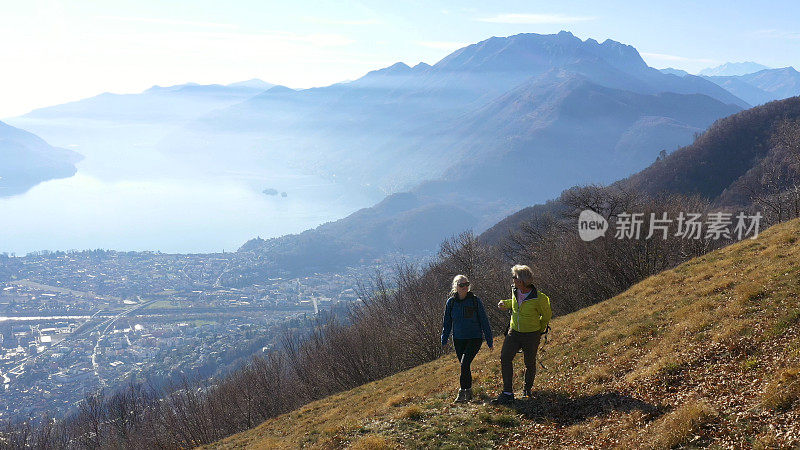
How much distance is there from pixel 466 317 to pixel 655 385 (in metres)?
4.50

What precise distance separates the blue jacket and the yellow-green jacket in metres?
1.24

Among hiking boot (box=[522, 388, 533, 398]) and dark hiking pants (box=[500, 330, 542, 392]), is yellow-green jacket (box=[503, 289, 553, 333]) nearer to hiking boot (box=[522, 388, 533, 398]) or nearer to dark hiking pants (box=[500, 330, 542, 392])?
dark hiking pants (box=[500, 330, 542, 392])

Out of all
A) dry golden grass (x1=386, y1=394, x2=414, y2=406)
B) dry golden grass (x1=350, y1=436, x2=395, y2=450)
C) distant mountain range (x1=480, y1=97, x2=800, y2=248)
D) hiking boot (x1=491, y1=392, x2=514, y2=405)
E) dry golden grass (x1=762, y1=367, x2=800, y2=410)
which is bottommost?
dry golden grass (x1=386, y1=394, x2=414, y2=406)

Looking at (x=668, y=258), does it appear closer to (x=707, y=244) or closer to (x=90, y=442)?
(x=707, y=244)

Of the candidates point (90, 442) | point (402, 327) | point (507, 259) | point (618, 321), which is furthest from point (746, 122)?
point (90, 442)

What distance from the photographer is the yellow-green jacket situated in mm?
10938

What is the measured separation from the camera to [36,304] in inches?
7628

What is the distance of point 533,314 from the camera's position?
11.0 metres

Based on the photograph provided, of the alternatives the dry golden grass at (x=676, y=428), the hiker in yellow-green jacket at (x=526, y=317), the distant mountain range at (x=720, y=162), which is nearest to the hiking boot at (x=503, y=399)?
the hiker in yellow-green jacket at (x=526, y=317)

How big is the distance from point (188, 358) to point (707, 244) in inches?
4681

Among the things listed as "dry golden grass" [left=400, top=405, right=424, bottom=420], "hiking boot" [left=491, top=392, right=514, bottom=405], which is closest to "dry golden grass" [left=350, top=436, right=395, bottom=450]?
"dry golden grass" [left=400, top=405, right=424, bottom=420]

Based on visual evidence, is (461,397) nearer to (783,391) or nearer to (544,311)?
(544,311)

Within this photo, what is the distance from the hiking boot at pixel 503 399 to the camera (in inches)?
471

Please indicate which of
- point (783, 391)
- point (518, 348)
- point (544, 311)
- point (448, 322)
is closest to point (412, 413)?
point (448, 322)
